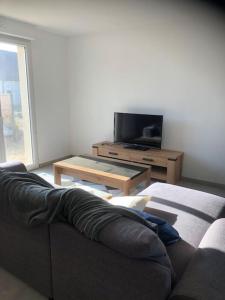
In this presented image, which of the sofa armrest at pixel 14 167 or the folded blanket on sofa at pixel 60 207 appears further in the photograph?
the sofa armrest at pixel 14 167

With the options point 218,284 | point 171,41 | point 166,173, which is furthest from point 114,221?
point 171,41

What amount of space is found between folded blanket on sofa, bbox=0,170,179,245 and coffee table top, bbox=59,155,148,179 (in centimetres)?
159

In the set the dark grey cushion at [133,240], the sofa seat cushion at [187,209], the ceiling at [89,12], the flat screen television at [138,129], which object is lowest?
the sofa seat cushion at [187,209]

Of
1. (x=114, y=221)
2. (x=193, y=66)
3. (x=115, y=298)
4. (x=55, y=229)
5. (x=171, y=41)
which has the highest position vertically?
(x=171, y=41)

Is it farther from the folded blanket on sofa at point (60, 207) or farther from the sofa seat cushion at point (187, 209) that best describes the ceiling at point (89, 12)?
the folded blanket on sofa at point (60, 207)

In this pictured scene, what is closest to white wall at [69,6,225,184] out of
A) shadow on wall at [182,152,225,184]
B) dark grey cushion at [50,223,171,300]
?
shadow on wall at [182,152,225,184]

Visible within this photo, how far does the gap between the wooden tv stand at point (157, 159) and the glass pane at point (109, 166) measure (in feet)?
1.77

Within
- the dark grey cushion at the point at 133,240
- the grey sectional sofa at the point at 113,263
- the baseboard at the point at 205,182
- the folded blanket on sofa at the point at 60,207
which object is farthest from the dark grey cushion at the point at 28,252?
the baseboard at the point at 205,182

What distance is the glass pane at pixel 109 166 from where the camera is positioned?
3072 mm

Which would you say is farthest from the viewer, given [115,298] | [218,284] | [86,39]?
[86,39]

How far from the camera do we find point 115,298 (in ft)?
3.99

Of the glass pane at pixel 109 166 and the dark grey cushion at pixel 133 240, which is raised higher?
the dark grey cushion at pixel 133 240

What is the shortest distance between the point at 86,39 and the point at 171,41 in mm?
1633

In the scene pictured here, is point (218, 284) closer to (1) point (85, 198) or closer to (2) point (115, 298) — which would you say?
(2) point (115, 298)
